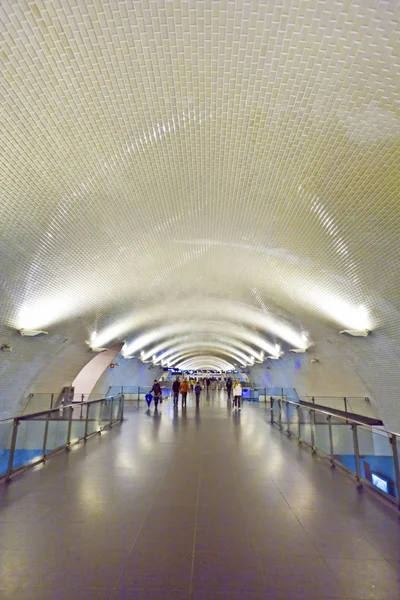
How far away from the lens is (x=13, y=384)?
12.4m

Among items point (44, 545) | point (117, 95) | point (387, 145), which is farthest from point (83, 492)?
point (387, 145)

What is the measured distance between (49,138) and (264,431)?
9.43 metres

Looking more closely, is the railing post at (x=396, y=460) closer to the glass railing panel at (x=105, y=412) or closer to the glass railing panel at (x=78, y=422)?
the glass railing panel at (x=78, y=422)

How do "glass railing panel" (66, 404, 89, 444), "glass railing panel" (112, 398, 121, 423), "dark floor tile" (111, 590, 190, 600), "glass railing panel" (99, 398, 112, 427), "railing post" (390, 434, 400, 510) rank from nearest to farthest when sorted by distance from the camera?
"dark floor tile" (111, 590, 190, 600), "railing post" (390, 434, 400, 510), "glass railing panel" (66, 404, 89, 444), "glass railing panel" (99, 398, 112, 427), "glass railing panel" (112, 398, 121, 423)

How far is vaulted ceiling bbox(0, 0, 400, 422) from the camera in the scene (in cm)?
379

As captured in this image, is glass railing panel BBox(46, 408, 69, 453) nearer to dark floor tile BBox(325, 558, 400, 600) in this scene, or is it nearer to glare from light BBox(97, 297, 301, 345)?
dark floor tile BBox(325, 558, 400, 600)

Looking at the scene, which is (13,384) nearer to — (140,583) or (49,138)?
(49,138)

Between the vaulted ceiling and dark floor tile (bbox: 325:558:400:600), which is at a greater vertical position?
the vaulted ceiling

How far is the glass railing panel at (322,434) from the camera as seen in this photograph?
7.07 m

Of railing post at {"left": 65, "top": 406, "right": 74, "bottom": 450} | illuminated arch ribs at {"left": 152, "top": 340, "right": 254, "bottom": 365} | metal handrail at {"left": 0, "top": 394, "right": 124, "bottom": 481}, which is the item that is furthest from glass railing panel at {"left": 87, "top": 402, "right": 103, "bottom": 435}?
illuminated arch ribs at {"left": 152, "top": 340, "right": 254, "bottom": 365}

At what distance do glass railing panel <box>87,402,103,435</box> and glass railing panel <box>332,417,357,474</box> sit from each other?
230 inches

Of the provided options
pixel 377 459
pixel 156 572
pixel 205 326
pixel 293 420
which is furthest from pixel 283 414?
pixel 205 326

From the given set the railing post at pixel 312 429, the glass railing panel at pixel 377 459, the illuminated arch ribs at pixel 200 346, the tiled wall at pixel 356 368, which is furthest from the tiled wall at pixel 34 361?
the illuminated arch ribs at pixel 200 346

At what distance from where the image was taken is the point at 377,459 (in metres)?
5.47
